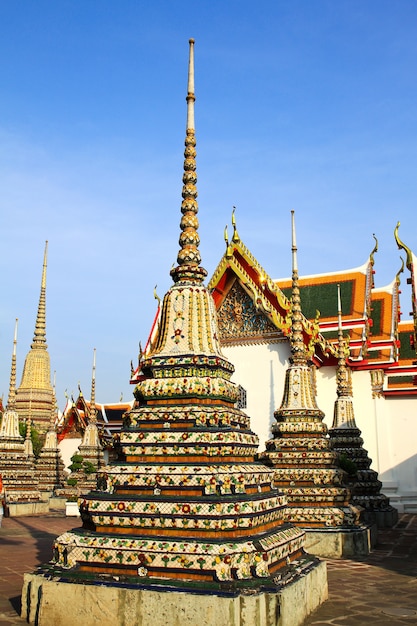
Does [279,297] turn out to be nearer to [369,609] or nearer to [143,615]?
[369,609]

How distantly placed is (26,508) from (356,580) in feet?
47.0

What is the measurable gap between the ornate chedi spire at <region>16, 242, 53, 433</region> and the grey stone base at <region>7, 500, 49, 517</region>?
925 inches

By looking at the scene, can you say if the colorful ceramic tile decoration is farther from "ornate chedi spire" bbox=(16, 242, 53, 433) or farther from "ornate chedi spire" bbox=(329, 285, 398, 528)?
"ornate chedi spire" bbox=(16, 242, 53, 433)

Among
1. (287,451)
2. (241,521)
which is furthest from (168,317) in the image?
(287,451)

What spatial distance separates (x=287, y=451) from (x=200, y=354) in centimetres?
540

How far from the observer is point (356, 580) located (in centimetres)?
798

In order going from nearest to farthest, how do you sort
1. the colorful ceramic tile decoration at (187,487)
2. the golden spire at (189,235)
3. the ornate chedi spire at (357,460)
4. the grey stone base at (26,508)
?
the colorful ceramic tile decoration at (187,487) < the golden spire at (189,235) < the ornate chedi spire at (357,460) < the grey stone base at (26,508)

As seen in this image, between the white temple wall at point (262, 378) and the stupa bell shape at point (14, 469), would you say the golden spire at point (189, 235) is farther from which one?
the stupa bell shape at point (14, 469)

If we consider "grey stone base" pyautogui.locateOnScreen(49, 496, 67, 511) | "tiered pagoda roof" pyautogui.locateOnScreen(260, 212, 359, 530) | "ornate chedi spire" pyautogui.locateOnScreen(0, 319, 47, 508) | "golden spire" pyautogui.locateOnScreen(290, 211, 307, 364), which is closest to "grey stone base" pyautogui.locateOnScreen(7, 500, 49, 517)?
"ornate chedi spire" pyautogui.locateOnScreen(0, 319, 47, 508)

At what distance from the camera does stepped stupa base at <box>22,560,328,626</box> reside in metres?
4.88

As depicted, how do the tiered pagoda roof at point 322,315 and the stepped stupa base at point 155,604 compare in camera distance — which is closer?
the stepped stupa base at point 155,604

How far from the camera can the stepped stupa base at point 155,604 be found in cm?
488

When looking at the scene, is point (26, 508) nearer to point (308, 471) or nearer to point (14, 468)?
point (14, 468)

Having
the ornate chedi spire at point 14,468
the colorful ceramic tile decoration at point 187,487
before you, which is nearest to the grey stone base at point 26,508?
the ornate chedi spire at point 14,468
